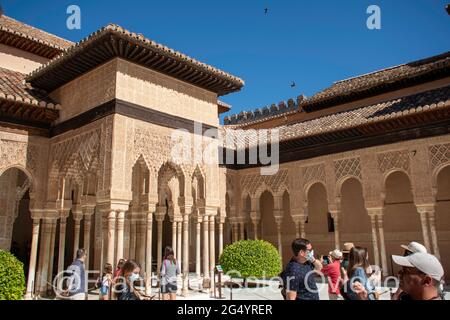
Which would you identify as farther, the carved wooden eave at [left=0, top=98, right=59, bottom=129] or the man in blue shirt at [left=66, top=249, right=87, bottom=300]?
the carved wooden eave at [left=0, top=98, right=59, bottom=129]

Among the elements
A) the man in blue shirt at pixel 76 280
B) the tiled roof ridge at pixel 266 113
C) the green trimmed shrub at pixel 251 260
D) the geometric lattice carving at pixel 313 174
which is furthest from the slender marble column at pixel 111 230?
the tiled roof ridge at pixel 266 113

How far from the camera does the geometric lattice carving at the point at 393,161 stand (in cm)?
1129

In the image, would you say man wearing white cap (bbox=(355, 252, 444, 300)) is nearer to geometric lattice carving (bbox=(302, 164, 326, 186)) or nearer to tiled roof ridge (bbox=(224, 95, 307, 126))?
geometric lattice carving (bbox=(302, 164, 326, 186))

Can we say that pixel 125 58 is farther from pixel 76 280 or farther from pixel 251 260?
pixel 251 260

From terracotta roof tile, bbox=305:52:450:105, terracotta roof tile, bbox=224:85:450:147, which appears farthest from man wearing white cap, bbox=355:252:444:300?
terracotta roof tile, bbox=305:52:450:105

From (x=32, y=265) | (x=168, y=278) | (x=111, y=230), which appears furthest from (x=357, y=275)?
(x=32, y=265)

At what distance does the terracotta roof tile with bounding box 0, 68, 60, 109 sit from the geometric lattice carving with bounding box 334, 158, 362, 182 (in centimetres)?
860

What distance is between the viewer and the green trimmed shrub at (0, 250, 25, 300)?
626cm

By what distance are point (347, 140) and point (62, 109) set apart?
28.1 feet

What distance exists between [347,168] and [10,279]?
9.82 meters

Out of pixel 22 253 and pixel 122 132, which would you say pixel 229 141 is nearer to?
pixel 122 132

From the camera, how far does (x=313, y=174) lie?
43.6ft

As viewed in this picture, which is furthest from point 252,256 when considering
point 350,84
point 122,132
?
point 350,84

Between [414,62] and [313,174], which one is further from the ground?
[414,62]
